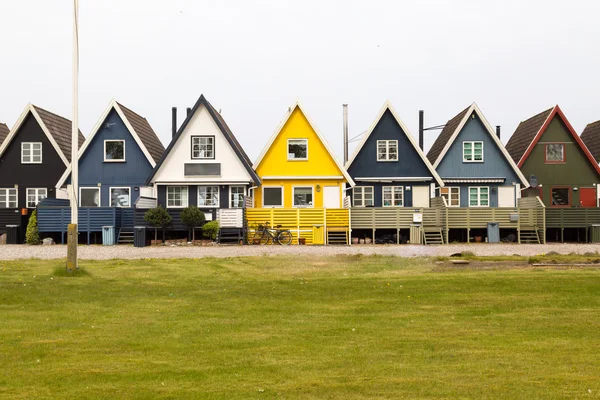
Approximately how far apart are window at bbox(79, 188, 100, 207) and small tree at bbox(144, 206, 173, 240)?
785 cm

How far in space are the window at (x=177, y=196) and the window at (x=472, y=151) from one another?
1704cm

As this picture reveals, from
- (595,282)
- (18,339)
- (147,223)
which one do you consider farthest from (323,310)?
(147,223)

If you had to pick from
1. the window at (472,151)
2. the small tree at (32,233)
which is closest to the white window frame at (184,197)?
the small tree at (32,233)

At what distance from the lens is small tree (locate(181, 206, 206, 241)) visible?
3578 centimetres

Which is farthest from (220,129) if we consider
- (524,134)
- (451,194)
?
(524,134)

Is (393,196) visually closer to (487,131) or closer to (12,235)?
(487,131)

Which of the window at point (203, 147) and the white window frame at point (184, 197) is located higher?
the window at point (203, 147)

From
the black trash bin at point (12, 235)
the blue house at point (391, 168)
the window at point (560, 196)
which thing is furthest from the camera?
the window at point (560, 196)

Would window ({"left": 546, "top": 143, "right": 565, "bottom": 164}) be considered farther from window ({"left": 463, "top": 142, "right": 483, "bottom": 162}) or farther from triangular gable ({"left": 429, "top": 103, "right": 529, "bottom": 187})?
window ({"left": 463, "top": 142, "right": 483, "bottom": 162})

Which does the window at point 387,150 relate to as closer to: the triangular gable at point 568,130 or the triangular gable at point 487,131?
the triangular gable at point 487,131

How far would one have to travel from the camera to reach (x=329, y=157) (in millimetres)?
40625

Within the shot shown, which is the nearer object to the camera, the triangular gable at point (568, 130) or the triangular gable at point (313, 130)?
the triangular gable at point (313, 130)

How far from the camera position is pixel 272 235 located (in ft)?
118

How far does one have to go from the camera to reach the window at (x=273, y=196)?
41000 mm
